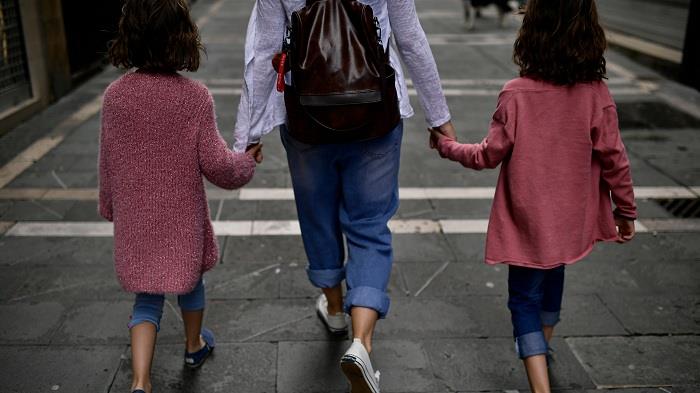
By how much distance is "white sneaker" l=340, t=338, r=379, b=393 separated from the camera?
2.27m

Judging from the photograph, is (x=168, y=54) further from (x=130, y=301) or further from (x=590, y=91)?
A: (x=130, y=301)

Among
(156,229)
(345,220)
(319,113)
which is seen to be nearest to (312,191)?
(345,220)

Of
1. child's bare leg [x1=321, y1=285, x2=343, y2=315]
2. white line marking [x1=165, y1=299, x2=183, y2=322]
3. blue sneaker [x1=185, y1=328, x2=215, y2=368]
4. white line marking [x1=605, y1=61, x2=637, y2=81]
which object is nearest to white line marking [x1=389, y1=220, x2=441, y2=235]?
child's bare leg [x1=321, y1=285, x2=343, y2=315]

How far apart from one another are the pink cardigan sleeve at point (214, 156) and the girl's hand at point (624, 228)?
1.34 meters

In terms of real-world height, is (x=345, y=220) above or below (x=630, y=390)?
above

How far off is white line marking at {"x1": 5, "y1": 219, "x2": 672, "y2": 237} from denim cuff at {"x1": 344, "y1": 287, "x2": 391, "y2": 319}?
5.84ft

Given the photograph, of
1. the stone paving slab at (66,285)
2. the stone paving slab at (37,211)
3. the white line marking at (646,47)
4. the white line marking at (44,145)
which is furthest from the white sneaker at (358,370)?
the white line marking at (646,47)

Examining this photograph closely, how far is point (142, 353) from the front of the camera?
2.51 meters

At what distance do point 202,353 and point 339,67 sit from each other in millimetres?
1361

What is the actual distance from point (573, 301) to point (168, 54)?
227cm

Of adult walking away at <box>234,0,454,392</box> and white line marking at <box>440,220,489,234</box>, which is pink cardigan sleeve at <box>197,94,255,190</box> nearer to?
adult walking away at <box>234,0,454,392</box>

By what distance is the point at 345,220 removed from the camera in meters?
2.69

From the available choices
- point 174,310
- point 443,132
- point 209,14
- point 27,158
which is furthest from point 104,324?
point 209,14

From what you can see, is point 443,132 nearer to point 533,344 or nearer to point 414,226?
point 533,344
